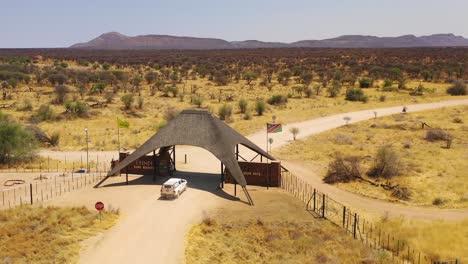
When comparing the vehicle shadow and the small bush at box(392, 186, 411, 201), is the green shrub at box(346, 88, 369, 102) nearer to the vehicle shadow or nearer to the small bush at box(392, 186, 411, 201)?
the small bush at box(392, 186, 411, 201)

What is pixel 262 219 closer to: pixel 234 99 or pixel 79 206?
pixel 79 206

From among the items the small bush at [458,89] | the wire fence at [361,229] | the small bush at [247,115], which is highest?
the small bush at [458,89]

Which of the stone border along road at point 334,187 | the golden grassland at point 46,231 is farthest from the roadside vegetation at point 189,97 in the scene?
the golden grassland at point 46,231

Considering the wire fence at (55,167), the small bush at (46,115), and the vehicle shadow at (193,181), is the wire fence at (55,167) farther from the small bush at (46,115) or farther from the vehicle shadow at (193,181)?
the small bush at (46,115)

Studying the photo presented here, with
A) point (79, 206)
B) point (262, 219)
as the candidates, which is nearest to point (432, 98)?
point (262, 219)

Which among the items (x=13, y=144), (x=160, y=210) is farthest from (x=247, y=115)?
(x=160, y=210)

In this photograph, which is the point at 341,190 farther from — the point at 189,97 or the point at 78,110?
the point at 189,97

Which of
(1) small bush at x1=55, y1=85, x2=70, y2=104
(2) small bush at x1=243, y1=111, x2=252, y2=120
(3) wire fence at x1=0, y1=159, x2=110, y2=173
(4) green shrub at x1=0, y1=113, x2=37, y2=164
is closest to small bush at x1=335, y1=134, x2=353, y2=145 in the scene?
(2) small bush at x1=243, y1=111, x2=252, y2=120
